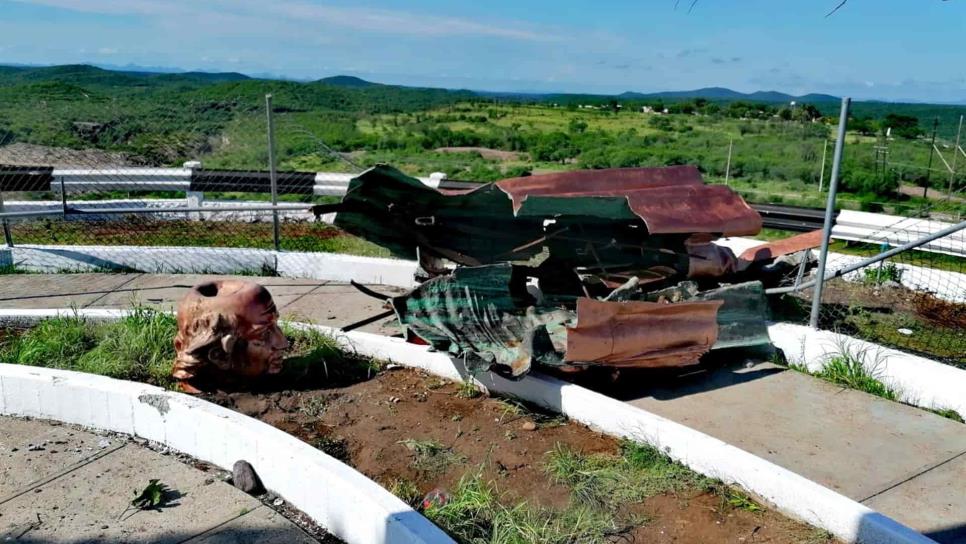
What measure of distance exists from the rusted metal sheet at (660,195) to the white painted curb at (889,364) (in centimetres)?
94

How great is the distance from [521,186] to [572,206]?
691 millimetres

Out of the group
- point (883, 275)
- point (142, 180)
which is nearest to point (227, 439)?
point (883, 275)

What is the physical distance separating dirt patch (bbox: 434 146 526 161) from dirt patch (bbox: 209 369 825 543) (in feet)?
62.4

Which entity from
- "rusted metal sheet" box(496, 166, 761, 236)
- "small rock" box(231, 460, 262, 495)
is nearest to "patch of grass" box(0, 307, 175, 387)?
"small rock" box(231, 460, 262, 495)

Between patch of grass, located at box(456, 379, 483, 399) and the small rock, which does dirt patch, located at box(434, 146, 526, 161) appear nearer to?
patch of grass, located at box(456, 379, 483, 399)

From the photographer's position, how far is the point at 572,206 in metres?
6.02

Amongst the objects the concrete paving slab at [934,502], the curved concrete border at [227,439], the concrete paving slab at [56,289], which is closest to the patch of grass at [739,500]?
the concrete paving slab at [934,502]

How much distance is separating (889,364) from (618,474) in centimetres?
249

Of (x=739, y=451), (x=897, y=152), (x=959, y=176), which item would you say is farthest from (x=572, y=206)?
(x=897, y=152)

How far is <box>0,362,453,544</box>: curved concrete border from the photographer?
391 centimetres

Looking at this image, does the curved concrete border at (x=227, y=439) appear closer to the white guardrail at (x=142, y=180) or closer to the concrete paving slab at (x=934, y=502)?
the concrete paving slab at (x=934, y=502)

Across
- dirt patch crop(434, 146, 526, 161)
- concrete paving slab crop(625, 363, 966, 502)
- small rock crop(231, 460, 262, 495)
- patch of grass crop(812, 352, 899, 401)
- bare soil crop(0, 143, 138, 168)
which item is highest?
bare soil crop(0, 143, 138, 168)

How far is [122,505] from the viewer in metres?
4.34

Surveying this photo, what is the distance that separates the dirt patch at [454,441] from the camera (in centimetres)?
409
